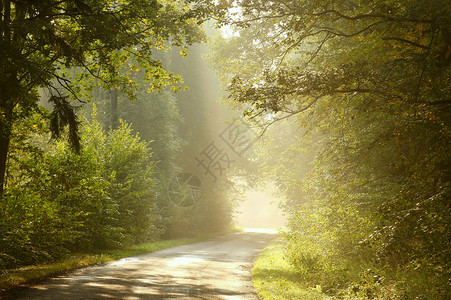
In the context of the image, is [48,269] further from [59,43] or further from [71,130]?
[59,43]

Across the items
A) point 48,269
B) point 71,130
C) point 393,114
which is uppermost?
point 71,130

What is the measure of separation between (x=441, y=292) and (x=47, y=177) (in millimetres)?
12873

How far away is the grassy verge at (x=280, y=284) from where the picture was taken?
964 centimetres

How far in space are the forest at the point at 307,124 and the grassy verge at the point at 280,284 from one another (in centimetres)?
39

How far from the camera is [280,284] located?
→ 11.1 meters

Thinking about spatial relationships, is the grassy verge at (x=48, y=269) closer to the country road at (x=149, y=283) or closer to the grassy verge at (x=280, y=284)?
the country road at (x=149, y=283)

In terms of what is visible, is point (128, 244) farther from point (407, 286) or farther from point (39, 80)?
point (407, 286)

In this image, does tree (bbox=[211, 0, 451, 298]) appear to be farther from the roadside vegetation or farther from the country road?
the roadside vegetation

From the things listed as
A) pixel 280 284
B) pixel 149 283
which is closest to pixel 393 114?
pixel 280 284

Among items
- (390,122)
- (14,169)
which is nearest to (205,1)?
(390,122)

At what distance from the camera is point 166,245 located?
23516 millimetres

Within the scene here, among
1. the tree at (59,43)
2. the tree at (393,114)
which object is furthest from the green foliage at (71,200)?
the tree at (393,114)

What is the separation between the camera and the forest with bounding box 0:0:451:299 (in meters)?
7.37

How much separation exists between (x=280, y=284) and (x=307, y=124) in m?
5.49
